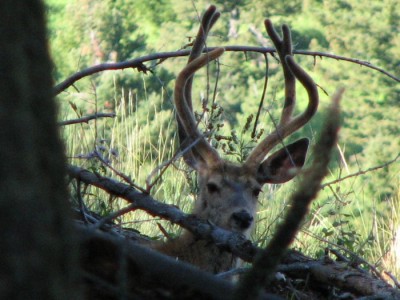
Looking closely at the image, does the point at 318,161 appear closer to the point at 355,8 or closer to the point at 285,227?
the point at 285,227

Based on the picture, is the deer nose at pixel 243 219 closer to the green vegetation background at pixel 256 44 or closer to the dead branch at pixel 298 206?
the dead branch at pixel 298 206

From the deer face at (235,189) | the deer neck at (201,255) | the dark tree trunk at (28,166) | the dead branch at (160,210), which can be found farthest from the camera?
the deer face at (235,189)

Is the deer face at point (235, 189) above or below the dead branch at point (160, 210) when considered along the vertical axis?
below

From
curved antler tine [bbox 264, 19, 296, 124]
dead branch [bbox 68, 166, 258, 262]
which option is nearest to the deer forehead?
curved antler tine [bbox 264, 19, 296, 124]

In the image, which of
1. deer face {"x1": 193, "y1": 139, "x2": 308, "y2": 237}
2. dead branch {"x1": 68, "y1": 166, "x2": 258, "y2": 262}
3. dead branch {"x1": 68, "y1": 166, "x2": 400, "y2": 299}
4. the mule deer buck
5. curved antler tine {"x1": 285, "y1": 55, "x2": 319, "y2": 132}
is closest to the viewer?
dead branch {"x1": 68, "y1": 166, "x2": 400, "y2": 299}

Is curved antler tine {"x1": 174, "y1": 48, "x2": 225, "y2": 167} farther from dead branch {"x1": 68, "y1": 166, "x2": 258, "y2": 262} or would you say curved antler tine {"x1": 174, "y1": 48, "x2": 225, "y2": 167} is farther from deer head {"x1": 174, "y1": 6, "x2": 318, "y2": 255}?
dead branch {"x1": 68, "y1": 166, "x2": 258, "y2": 262}

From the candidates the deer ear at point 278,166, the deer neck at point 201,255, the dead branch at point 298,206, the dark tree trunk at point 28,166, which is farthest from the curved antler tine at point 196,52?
the dark tree trunk at point 28,166

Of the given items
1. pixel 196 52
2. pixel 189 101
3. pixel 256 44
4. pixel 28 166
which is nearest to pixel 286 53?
pixel 196 52

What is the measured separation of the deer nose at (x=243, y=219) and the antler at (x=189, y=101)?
55cm

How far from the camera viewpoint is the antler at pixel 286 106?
6047 mm

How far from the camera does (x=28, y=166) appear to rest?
1613 millimetres

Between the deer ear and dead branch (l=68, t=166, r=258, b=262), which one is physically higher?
dead branch (l=68, t=166, r=258, b=262)

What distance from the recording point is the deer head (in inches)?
228

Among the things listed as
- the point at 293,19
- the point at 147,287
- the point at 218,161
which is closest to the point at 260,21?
the point at 293,19
